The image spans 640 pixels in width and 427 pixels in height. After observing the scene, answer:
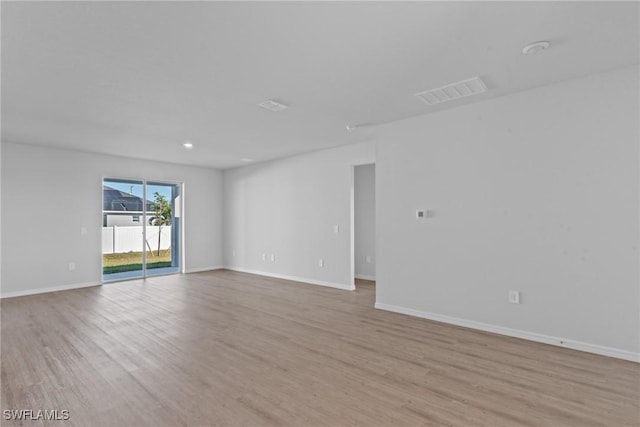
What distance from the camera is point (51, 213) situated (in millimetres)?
5773

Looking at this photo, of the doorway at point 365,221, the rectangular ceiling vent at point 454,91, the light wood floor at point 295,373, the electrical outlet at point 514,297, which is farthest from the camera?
the doorway at point 365,221

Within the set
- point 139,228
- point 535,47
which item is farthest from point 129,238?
point 535,47

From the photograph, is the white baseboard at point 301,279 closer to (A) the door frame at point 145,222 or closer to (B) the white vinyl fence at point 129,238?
(A) the door frame at point 145,222

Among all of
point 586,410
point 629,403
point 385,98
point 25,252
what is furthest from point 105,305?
point 629,403

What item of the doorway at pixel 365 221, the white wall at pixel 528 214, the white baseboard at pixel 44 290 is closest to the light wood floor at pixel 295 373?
the white wall at pixel 528 214

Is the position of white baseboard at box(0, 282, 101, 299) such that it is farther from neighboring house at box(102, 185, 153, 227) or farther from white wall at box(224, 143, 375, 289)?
white wall at box(224, 143, 375, 289)

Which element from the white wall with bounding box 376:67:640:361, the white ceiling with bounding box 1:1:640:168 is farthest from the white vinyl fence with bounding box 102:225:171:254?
the white wall with bounding box 376:67:640:361

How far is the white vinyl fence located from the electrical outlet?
7.12 meters

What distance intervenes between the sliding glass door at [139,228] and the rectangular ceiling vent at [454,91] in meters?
6.33

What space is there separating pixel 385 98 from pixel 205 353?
3.26m

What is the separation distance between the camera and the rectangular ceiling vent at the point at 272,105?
12.0 feet

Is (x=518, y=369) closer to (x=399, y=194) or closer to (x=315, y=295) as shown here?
(x=399, y=194)

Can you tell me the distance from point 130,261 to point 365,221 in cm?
535

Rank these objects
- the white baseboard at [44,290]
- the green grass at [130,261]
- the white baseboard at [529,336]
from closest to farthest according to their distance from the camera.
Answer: the white baseboard at [529,336] → the white baseboard at [44,290] → the green grass at [130,261]
